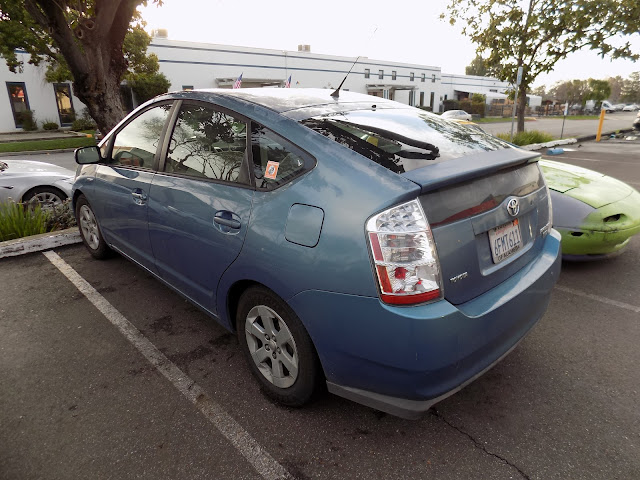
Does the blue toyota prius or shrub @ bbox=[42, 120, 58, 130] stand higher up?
the blue toyota prius

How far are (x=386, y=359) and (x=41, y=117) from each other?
31.0 metres

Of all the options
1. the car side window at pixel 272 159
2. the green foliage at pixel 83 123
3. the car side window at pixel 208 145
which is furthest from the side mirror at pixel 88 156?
the green foliage at pixel 83 123

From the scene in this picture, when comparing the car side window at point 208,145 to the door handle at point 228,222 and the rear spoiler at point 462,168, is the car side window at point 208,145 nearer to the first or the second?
the door handle at point 228,222

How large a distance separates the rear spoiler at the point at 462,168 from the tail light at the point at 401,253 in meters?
0.15

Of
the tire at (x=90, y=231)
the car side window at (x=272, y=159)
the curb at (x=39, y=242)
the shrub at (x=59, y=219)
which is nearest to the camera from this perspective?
the car side window at (x=272, y=159)

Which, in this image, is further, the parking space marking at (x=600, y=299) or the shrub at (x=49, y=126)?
the shrub at (x=49, y=126)

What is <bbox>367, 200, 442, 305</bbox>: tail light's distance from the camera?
1.71m

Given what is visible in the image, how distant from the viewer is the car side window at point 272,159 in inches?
81.7

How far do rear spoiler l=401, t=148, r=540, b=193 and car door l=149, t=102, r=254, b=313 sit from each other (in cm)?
90

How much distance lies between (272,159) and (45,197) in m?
5.62

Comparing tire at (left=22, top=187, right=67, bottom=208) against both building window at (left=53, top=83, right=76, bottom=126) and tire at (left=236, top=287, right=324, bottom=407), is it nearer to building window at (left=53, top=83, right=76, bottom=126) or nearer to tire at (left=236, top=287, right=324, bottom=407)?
tire at (left=236, top=287, right=324, bottom=407)

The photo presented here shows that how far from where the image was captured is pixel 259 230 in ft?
6.90

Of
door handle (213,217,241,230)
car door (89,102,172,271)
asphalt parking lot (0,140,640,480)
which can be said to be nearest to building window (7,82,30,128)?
car door (89,102,172,271)

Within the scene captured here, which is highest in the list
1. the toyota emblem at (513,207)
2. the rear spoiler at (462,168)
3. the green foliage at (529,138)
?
the rear spoiler at (462,168)
